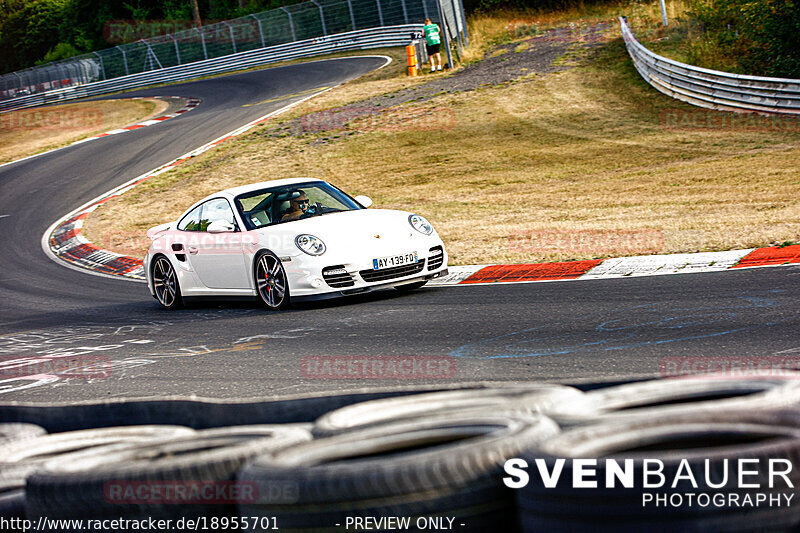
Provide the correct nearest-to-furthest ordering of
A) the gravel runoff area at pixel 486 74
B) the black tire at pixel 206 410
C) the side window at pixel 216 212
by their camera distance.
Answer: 1. the black tire at pixel 206 410
2. the side window at pixel 216 212
3. the gravel runoff area at pixel 486 74

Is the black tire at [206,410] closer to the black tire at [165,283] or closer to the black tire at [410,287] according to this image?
the black tire at [410,287]

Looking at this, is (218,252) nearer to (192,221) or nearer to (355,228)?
(192,221)

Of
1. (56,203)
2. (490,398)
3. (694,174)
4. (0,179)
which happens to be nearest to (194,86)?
(0,179)

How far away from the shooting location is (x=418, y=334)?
7.50 metres

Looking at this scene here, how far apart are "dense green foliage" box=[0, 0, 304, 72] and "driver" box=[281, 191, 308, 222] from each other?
5541 centimetres

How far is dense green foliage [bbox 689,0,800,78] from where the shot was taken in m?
22.9

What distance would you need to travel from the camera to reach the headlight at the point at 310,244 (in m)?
9.38

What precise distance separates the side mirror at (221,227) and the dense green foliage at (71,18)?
55824 mm

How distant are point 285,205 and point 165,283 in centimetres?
205

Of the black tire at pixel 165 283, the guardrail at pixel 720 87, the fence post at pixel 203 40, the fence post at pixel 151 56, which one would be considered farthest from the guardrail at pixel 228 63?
the black tire at pixel 165 283

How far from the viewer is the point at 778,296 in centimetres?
712

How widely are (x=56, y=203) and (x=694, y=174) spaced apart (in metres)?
15.2

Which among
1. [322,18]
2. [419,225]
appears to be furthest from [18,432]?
[322,18]
